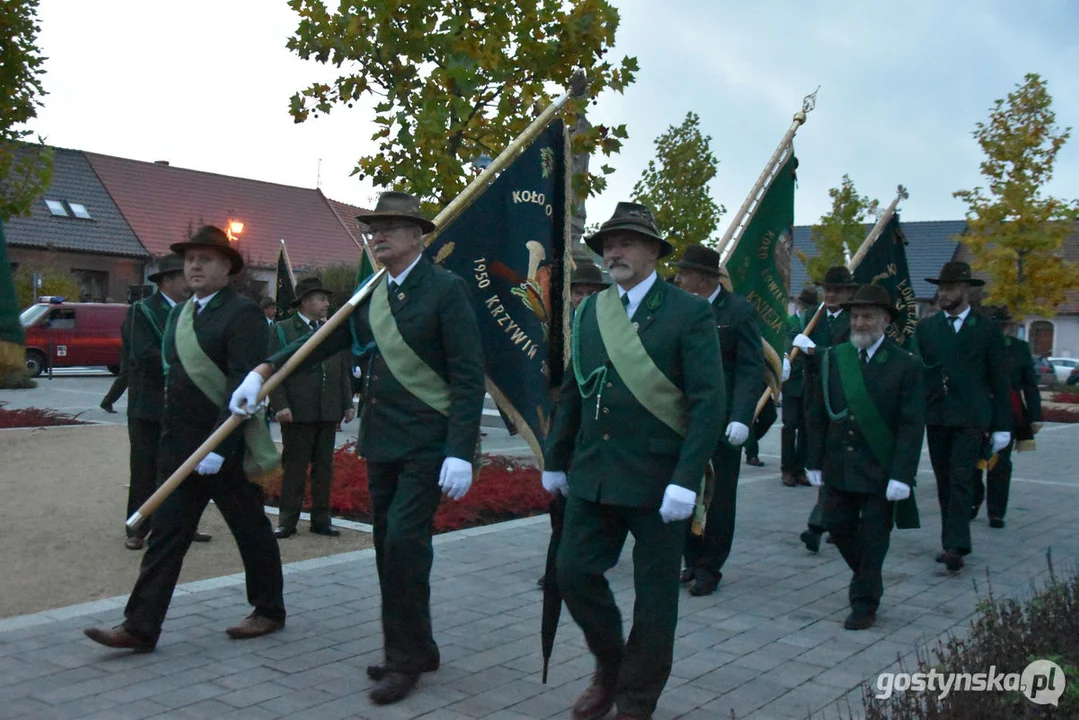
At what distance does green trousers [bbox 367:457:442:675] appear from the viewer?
5.01 meters

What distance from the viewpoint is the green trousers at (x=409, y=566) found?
5012 mm

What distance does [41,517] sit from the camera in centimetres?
934

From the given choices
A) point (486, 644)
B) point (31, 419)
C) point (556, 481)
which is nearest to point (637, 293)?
point (556, 481)

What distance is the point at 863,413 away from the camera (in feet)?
21.8

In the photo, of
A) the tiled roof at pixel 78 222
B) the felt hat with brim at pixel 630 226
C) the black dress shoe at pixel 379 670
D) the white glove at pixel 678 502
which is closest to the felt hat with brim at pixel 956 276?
the felt hat with brim at pixel 630 226

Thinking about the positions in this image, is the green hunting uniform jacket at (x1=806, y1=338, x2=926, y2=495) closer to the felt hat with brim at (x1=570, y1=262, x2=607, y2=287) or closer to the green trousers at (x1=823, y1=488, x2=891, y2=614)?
the green trousers at (x1=823, y1=488, x2=891, y2=614)

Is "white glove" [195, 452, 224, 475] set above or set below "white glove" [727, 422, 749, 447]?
below

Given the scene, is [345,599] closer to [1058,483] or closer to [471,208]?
[471,208]

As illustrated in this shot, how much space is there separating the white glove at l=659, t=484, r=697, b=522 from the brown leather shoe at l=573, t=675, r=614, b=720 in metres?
0.89

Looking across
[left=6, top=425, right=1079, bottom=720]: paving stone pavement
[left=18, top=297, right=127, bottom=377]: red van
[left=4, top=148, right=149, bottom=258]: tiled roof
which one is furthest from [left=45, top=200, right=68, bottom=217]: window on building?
[left=6, top=425, right=1079, bottom=720]: paving stone pavement

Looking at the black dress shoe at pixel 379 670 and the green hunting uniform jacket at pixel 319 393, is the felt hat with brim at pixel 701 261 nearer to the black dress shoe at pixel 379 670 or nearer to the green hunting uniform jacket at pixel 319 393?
the black dress shoe at pixel 379 670

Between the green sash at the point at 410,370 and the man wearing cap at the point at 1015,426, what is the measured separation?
6.18 m

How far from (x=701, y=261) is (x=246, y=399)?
9.72 ft

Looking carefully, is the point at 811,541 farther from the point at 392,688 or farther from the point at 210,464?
the point at 210,464
